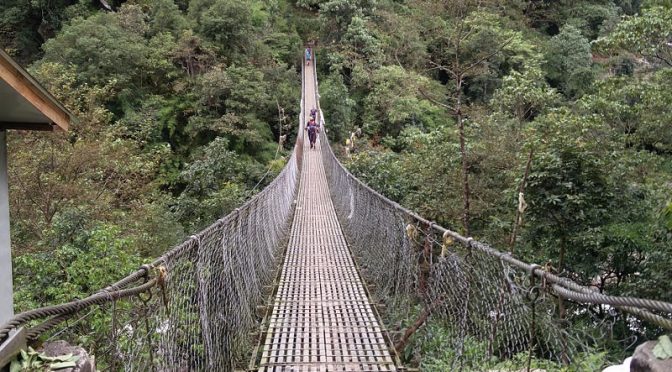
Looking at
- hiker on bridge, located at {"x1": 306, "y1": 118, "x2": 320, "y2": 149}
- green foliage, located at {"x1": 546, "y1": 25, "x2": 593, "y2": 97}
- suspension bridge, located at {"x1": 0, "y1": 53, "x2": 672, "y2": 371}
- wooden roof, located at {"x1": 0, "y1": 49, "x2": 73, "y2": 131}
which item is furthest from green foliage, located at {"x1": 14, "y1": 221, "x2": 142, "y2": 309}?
green foliage, located at {"x1": 546, "y1": 25, "x2": 593, "y2": 97}

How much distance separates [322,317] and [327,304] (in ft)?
0.80

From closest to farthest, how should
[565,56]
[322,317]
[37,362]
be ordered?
[37,362], [322,317], [565,56]

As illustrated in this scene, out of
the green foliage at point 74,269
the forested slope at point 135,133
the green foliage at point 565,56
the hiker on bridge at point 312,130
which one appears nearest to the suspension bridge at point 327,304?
the green foliage at point 74,269

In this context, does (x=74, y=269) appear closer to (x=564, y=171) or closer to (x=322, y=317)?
(x=322, y=317)

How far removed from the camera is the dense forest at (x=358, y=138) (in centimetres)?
477

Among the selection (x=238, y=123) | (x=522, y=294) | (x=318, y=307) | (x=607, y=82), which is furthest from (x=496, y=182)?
(x=238, y=123)

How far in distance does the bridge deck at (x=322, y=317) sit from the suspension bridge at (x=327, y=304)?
1 cm

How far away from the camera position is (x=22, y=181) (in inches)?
270

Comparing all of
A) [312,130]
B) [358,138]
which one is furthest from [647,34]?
[358,138]

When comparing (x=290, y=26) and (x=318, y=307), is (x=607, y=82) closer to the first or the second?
(x=318, y=307)

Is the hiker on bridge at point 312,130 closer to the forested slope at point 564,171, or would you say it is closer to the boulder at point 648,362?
the forested slope at point 564,171

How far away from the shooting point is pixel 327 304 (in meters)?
3.55

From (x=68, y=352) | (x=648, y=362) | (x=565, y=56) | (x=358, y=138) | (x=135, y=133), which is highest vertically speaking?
(x=565, y=56)

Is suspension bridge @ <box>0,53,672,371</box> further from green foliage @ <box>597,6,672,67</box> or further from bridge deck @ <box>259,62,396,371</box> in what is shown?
green foliage @ <box>597,6,672,67</box>
